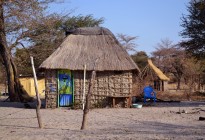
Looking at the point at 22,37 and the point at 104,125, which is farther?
the point at 22,37

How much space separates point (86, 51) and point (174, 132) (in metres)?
10.4

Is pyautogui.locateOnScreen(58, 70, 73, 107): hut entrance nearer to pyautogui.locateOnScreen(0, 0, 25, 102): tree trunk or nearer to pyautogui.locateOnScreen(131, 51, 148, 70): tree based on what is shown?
pyautogui.locateOnScreen(0, 0, 25, 102): tree trunk

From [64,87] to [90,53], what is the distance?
7.59 feet

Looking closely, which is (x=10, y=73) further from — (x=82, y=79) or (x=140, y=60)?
(x=140, y=60)

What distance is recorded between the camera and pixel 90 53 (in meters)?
19.3

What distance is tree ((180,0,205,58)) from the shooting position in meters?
21.5

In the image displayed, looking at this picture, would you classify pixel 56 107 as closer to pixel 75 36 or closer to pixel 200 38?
pixel 75 36

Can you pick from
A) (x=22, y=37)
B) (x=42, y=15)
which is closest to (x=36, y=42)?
(x=22, y=37)

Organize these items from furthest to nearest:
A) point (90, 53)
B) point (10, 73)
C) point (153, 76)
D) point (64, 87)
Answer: point (153, 76)
point (10, 73)
point (90, 53)
point (64, 87)

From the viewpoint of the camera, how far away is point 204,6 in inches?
787

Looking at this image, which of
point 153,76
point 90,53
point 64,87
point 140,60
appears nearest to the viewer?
point 64,87

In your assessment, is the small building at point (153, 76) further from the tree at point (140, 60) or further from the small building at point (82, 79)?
the tree at point (140, 60)

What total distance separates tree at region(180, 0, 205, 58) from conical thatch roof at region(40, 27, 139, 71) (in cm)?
500

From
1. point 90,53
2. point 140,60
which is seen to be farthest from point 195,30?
point 140,60
